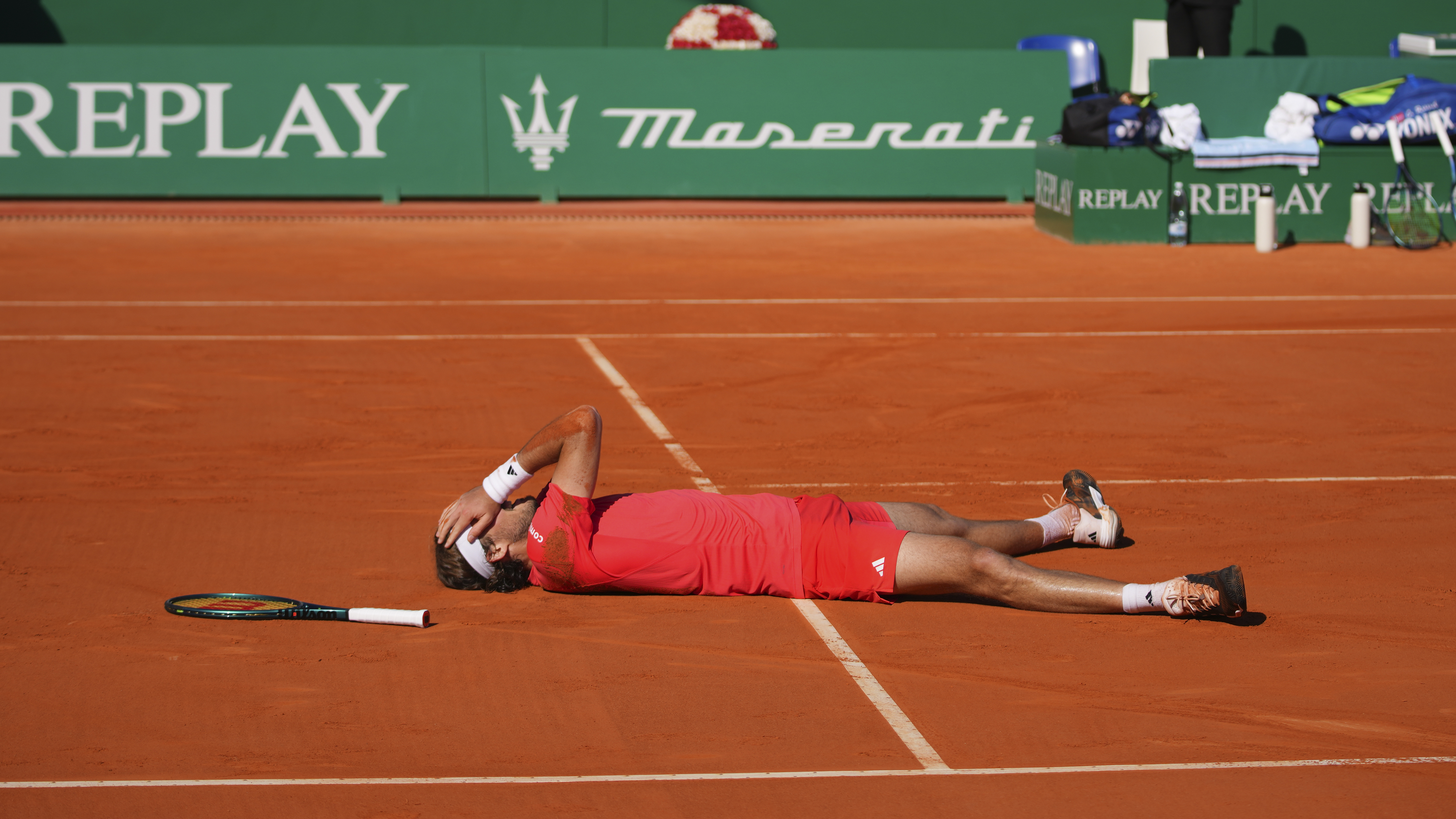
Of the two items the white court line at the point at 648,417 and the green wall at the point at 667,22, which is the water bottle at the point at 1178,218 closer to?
the white court line at the point at 648,417

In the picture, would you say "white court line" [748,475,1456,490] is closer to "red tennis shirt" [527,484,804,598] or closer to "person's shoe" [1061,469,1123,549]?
"person's shoe" [1061,469,1123,549]

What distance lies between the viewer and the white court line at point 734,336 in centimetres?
1047

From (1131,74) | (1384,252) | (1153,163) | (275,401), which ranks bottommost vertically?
(275,401)

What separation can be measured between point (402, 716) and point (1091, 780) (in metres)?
1.92

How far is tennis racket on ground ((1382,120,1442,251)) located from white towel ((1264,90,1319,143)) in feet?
2.77

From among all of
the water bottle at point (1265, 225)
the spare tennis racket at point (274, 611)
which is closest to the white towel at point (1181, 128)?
the water bottle at point (1265, 225)

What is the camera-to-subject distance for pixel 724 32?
807 inches

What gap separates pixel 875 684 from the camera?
4.54 m

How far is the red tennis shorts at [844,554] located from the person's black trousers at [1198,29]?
15062mm

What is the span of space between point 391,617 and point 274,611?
40 centimetres

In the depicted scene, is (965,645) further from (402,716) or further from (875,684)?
(402,716)

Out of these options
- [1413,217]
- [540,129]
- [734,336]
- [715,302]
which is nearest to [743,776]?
[734,336]

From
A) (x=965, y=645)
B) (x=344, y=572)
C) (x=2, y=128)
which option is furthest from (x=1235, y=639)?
(x=2, y=128)

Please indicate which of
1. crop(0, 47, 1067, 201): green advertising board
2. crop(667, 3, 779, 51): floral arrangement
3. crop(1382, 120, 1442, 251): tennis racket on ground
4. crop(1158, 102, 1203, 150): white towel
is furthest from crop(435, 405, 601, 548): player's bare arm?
crop(667, 3, 779, 51): floral arrangement
